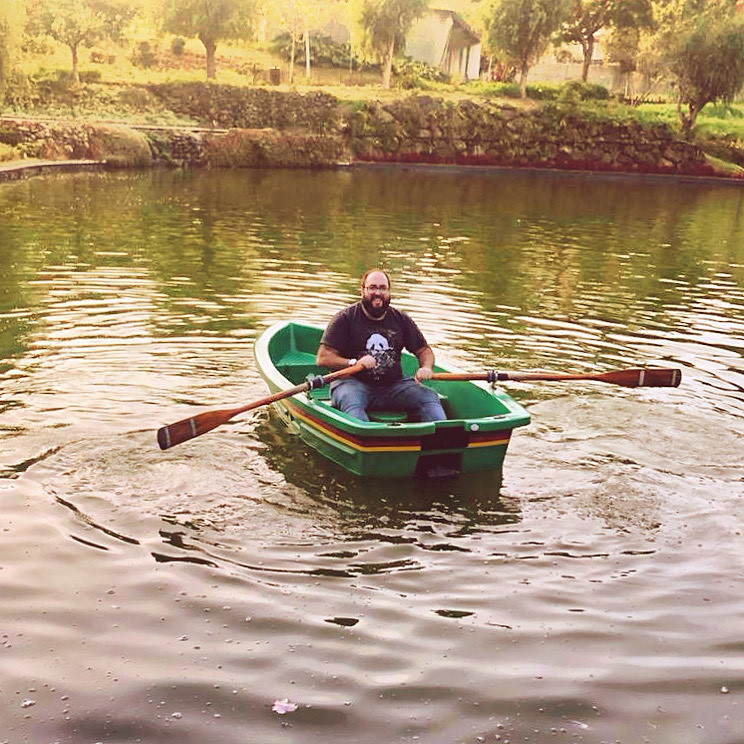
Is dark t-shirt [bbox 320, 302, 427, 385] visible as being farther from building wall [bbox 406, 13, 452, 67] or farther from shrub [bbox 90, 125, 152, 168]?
building wall [bbox 406, 13, 452, 67]

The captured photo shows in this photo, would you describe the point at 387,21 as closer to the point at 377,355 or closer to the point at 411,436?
the point at 377,355

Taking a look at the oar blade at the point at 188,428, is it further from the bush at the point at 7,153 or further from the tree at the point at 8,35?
the tree at the point at 8,35

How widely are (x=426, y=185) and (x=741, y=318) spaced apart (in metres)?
23.7

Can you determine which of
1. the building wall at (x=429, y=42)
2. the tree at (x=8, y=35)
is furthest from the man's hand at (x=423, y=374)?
the building wall at (x=429, y=42)

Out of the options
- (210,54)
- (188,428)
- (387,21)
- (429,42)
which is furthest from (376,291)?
(429,42)

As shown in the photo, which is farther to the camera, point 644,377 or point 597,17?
point 597,17

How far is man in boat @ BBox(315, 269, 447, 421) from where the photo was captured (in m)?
8.08

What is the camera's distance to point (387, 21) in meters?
52.6

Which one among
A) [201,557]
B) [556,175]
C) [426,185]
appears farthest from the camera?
[556,175]

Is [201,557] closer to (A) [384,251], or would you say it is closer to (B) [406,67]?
(A) [384,251]

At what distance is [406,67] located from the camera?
195 feet

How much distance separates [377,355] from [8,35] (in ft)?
113

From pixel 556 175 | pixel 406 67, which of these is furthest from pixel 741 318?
pixel 406 67

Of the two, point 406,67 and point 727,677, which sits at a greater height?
point 406,67
